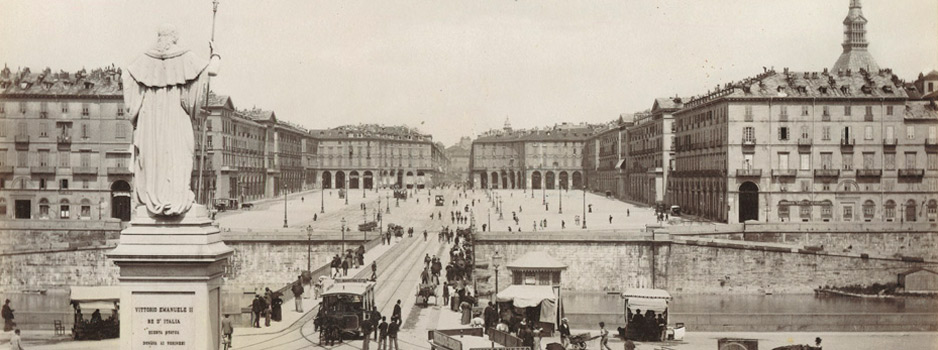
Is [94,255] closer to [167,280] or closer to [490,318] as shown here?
[490,318]

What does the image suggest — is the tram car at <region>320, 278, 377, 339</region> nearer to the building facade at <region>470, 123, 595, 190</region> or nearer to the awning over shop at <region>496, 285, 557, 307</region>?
the awning over shop at <region>496, 285, 557, 307</region>

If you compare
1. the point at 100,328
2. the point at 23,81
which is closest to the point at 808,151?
the point at 100,328

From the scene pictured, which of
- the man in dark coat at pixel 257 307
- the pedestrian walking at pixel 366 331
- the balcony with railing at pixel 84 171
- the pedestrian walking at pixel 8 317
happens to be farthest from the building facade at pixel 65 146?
the pedestrian walking at pixel 366 331

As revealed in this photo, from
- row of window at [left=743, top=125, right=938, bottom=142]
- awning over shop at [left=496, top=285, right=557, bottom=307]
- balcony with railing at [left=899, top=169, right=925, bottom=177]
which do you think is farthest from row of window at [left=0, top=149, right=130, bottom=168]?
balcony with railing at [left=899, top=169, right=925, bottom=177]

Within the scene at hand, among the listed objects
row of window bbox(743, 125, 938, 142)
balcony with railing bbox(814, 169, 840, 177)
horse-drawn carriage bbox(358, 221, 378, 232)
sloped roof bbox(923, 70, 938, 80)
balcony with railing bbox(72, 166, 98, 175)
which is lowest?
horse-drawn carriage bbox(358, 221, 378, 232)

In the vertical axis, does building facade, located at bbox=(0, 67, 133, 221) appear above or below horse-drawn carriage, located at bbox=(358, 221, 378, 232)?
above

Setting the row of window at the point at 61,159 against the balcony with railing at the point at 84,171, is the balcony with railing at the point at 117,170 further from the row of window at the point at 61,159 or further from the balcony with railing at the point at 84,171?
the balcony with railing at the point at 84,171
